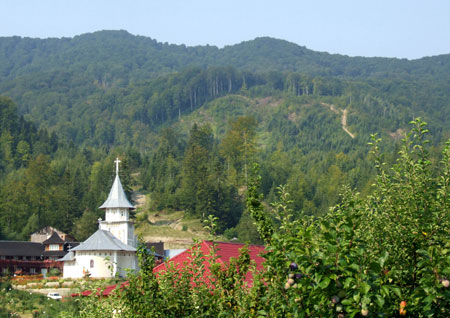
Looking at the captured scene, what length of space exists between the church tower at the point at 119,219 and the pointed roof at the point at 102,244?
2.32m

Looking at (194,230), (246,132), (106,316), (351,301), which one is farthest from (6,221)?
(351,301)

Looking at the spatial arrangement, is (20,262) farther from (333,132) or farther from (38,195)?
(333,132)

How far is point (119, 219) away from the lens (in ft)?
220

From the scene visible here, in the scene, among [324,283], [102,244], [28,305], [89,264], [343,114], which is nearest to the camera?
[324,283]

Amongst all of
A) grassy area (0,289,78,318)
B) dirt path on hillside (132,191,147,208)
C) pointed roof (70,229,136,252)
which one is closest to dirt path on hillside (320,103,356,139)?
dirt path on hillside (132,191,147,208)

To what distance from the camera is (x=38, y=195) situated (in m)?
91.6

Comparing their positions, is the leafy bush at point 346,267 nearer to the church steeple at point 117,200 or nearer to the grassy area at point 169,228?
the church steeple at point 117,200

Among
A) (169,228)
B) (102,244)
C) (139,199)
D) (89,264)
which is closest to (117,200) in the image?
(102,244)

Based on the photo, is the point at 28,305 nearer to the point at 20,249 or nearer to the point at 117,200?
the point at 117,200

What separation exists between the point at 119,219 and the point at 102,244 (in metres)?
6.20

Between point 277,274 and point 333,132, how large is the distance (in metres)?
157

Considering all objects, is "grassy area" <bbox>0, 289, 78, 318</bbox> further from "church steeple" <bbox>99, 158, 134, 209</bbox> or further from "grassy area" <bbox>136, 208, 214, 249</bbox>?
"grassy area" <bbox>136, 208, 214, 249</bbox>

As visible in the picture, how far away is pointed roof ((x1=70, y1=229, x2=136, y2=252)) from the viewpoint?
198 ft

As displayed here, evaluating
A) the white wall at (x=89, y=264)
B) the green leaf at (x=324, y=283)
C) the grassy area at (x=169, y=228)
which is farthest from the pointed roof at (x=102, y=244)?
the green leaf at (x=324, y=283)
